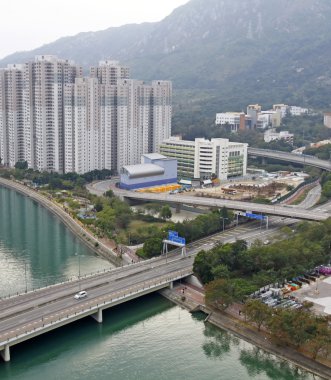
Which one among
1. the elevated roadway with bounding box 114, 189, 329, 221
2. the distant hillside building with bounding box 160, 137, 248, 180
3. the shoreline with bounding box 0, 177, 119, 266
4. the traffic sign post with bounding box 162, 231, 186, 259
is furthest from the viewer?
the distant hillside building with bounding box 160, 137, 248, 180

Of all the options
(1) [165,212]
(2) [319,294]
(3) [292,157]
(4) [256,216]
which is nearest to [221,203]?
(4) [256,216]

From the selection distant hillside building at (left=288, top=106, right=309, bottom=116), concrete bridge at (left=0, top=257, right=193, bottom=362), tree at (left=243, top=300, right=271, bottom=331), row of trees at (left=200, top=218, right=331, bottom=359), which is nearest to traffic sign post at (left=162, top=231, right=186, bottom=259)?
concrete bridge at (left=0, top=257, right=193, bottom=362)

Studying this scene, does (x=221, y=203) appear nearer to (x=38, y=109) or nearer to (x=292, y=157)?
(x=38, y=109)

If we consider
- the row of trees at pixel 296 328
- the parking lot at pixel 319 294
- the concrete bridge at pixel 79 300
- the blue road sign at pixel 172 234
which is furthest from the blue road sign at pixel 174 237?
the row of trees at pixel 296 328

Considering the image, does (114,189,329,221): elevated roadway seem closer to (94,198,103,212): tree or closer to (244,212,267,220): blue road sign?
(244,212,267,220): blue road sign

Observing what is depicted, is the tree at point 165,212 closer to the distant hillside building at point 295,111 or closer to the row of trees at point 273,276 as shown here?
the row of trees at point 273,276

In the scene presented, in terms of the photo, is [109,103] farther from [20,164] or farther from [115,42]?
[115,42]

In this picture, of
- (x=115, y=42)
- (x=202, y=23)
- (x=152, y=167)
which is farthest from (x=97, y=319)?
(x=115, y=42)
